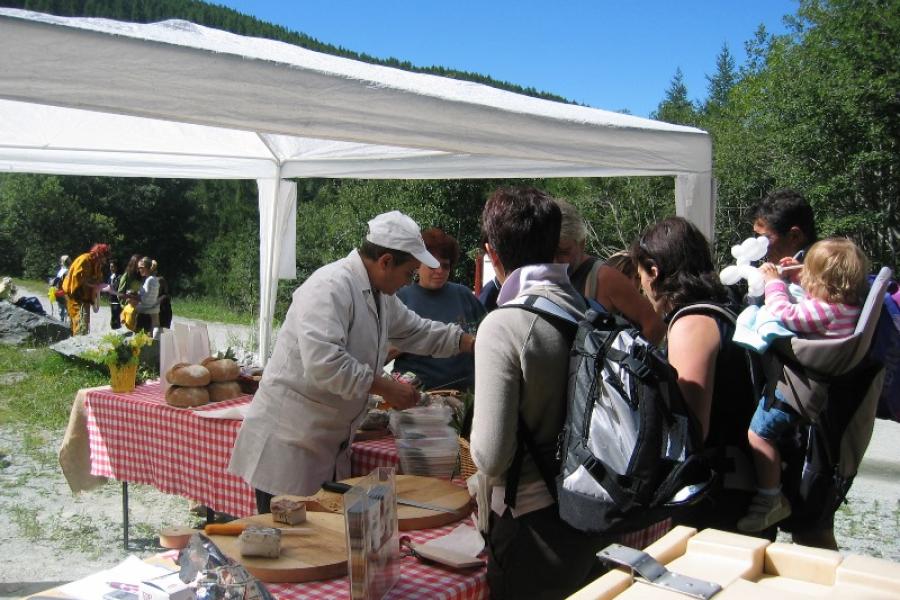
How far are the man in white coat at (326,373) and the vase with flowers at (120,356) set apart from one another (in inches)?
63.2

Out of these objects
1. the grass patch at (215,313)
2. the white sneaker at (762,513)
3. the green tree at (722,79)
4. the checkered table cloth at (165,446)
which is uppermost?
the green tree at (722,79)

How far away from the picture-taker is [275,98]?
2.46 m

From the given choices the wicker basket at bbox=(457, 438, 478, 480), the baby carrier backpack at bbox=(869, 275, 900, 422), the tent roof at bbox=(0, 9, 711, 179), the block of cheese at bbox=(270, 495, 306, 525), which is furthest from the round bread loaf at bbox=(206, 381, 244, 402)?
the baby carrier backpack at bbox=(869, 275, 900, 422)

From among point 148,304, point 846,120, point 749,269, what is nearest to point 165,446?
point 749,269

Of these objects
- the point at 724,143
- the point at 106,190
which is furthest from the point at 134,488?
the point at 106,190

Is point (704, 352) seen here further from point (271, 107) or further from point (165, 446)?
point (165, 446)

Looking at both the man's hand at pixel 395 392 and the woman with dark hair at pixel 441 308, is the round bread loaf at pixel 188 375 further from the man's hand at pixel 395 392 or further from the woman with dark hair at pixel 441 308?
the man's hand at pixel 395 392

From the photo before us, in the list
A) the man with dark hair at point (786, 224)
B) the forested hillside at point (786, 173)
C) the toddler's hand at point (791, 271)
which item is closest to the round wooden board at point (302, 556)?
the toddler's hand at point (791, 271)

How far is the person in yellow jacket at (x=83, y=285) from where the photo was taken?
1306 cm

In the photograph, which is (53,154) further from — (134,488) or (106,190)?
(106,190)

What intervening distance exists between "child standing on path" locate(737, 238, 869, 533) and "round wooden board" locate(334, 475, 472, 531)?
0.75 metres

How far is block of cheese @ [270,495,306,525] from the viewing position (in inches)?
76.9

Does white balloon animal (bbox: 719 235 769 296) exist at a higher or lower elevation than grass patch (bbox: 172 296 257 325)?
higher

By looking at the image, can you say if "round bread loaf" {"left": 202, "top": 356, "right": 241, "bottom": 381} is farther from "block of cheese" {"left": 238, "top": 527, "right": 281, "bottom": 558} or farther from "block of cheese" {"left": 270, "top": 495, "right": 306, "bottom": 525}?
"block of cheese" {"left": 238, "top": 527, "right": 281, "bottom": 558}
